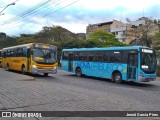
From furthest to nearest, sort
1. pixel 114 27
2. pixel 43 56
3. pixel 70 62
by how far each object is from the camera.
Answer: pixel 114 27 → pixel 70 62 → pixel 43 56

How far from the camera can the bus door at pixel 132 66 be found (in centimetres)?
2002

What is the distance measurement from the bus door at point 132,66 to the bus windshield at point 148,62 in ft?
1.64

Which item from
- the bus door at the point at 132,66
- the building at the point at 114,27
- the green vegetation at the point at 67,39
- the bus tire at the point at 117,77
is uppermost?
the building at the point at 114,27

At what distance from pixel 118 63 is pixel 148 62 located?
243 centimetres

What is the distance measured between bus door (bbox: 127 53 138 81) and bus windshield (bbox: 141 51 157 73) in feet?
1.64

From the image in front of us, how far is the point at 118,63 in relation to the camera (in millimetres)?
21672

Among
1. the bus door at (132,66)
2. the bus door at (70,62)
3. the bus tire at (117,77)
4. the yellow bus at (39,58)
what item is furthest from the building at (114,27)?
the bus door at (132,66)

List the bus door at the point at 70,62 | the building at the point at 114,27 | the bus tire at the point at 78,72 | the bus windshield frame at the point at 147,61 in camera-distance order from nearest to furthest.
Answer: the bus windshield frame at the point at 147,61, the bus tire at the point at 78,72, the bus door at the point at 70,62, the building at the point at 114,27

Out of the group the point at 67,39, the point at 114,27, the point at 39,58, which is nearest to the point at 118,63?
the point at 39,58

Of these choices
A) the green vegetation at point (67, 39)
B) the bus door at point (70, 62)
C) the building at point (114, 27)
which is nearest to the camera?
the bus door at point (70, 62)

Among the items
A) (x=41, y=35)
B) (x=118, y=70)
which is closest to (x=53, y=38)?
(x=41, y=35)

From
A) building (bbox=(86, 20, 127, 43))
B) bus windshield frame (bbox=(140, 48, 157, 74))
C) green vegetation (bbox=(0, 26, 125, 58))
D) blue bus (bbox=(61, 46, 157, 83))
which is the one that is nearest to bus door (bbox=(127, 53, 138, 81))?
blue bus (bbox=(61, 46, 157, 83))

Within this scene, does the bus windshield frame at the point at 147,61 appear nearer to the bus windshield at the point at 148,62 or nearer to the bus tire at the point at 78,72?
the bus windshield at the point at 148,62

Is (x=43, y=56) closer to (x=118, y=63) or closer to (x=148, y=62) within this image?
(x=118, y=63)
